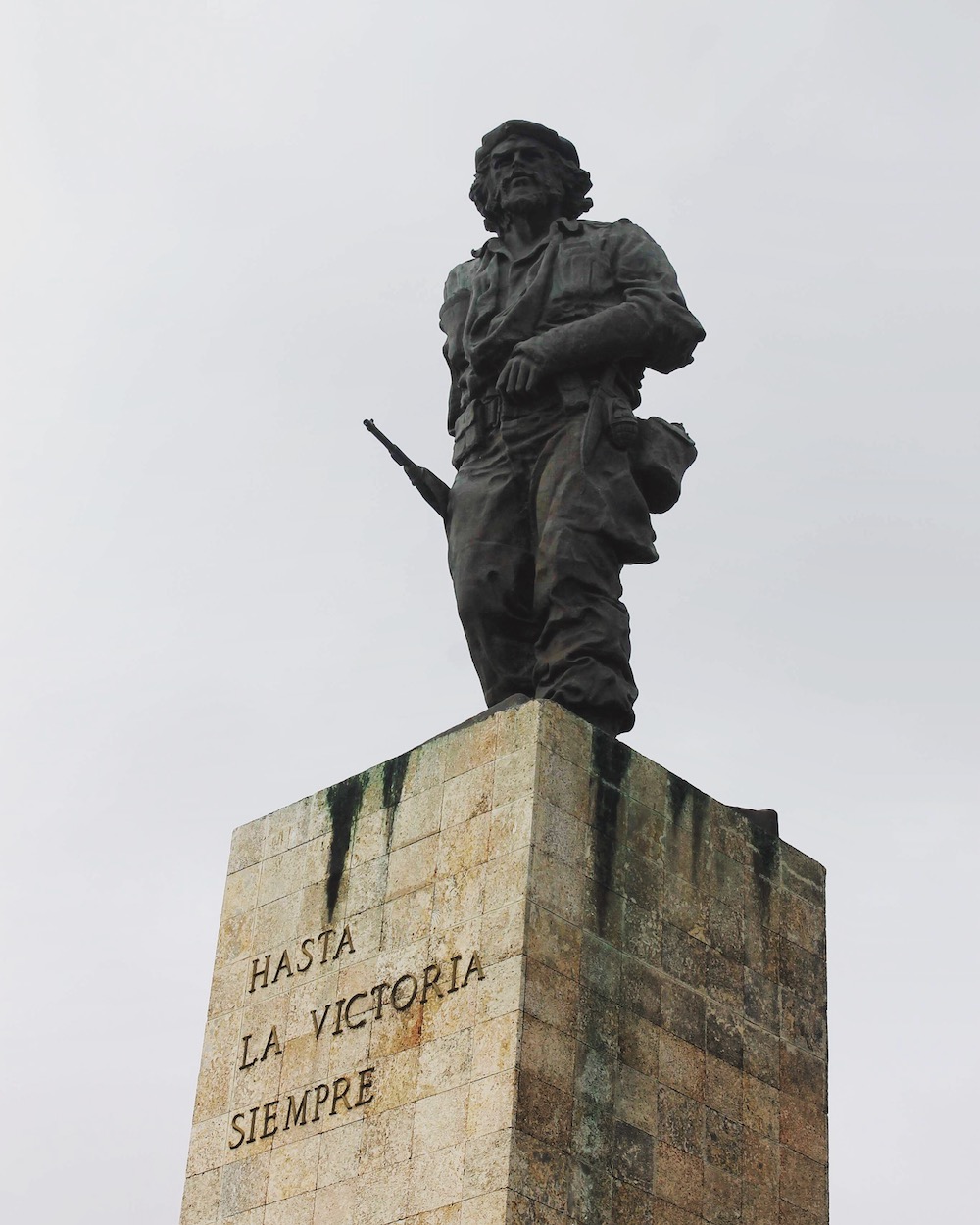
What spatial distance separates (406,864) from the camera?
39.9ft

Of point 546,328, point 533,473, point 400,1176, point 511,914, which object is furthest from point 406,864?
point 546,328

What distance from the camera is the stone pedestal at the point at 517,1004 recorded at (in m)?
11.0


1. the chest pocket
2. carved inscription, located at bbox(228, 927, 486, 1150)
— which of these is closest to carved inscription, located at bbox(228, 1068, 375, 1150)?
carved inscription, located at bbox(228, 927, 486, 1150)

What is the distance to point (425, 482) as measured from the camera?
45.4 ft

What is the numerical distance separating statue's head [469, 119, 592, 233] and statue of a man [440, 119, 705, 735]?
0.04 feet

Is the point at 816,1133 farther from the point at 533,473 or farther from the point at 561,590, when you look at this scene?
the point at 533,473

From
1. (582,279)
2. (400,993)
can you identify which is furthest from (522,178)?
(400,993)

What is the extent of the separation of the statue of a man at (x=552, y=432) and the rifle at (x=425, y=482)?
0.15 metres

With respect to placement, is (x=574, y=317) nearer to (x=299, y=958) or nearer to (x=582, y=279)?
(x=582, y=279)

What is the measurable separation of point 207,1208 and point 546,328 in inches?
222

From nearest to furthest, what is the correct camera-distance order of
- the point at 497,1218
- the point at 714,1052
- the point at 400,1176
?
the point at 497,1218
the point at 400,1176
the point at 714,1052

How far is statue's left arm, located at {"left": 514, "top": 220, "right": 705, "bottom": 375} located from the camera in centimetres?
1330

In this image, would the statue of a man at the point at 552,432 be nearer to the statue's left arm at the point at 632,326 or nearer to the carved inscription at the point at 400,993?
the statue's left arm at the point at 632,326

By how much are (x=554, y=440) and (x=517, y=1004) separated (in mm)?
3843
